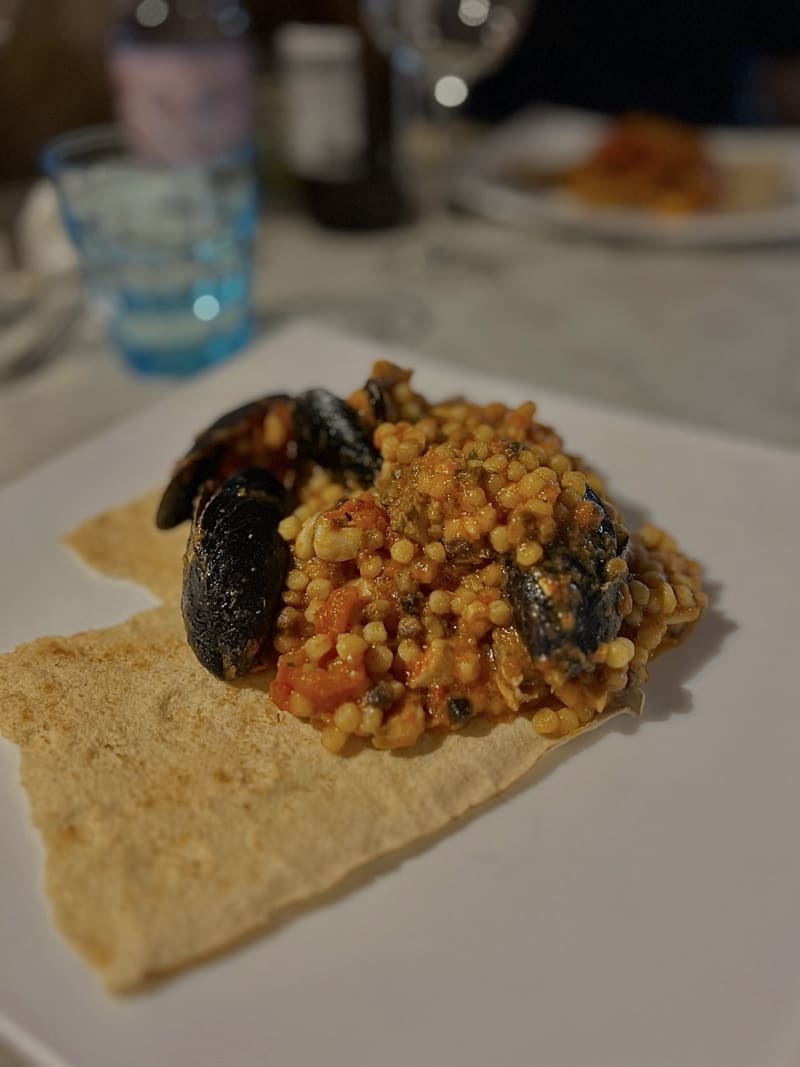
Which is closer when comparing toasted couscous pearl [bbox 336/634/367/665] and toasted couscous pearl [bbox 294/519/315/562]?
toasted couscous pearl [bbox 336/634/367/665]

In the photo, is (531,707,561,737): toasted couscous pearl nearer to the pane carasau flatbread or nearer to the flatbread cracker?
the pane carasau flatbread

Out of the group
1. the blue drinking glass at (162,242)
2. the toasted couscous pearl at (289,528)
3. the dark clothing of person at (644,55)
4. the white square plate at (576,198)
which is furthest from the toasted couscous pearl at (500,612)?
the dark clothing of person at (644,55)

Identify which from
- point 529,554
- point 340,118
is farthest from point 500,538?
point 340,118

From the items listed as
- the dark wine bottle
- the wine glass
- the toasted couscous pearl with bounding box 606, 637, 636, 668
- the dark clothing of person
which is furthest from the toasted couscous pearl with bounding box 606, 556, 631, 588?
the dark clothing of person

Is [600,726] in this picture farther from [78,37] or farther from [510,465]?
[78,37]

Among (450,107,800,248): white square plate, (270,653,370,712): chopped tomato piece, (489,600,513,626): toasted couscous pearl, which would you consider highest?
(489,600,513,626): toasted couscous pearl

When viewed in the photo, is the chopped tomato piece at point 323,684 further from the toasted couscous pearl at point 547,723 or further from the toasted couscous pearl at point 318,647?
the toasted couscous pearl at point 547,723

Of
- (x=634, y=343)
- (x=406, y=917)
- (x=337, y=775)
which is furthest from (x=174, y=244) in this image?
(x=406, y=917)
